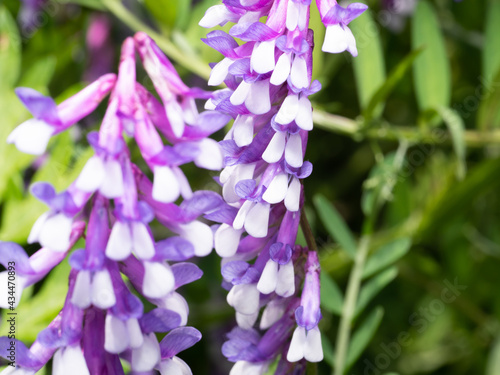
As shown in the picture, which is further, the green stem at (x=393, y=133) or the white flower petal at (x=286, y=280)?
the green stem at (x=393, y=133)

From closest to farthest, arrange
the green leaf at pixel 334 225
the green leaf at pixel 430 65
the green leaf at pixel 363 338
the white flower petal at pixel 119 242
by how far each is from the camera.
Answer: the white flower petal at pixel 119 242 → the green leaf at pixel 363 338 → the green leaf at pixel 334 225 → the green leaf at pixel 430 65

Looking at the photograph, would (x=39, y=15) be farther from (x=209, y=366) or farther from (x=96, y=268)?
(x=96, y=268)

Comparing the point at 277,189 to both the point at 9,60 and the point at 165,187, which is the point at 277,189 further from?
the point at 9,60

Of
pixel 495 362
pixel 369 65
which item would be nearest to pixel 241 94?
pixel 369 65

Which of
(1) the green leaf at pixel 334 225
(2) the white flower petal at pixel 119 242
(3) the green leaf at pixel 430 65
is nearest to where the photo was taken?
(2) the white flower petal at pixel 119 242

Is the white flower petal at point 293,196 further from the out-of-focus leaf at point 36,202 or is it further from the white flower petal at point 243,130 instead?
the out-of-focus leaf at point 36,202

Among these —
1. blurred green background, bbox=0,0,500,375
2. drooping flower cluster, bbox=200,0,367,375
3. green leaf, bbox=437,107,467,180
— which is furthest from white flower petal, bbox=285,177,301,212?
green leaf, bbox=437,107,467,180

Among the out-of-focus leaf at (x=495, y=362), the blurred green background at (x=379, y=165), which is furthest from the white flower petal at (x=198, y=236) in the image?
the out-of-focus leaf at (x=495, y=362)
